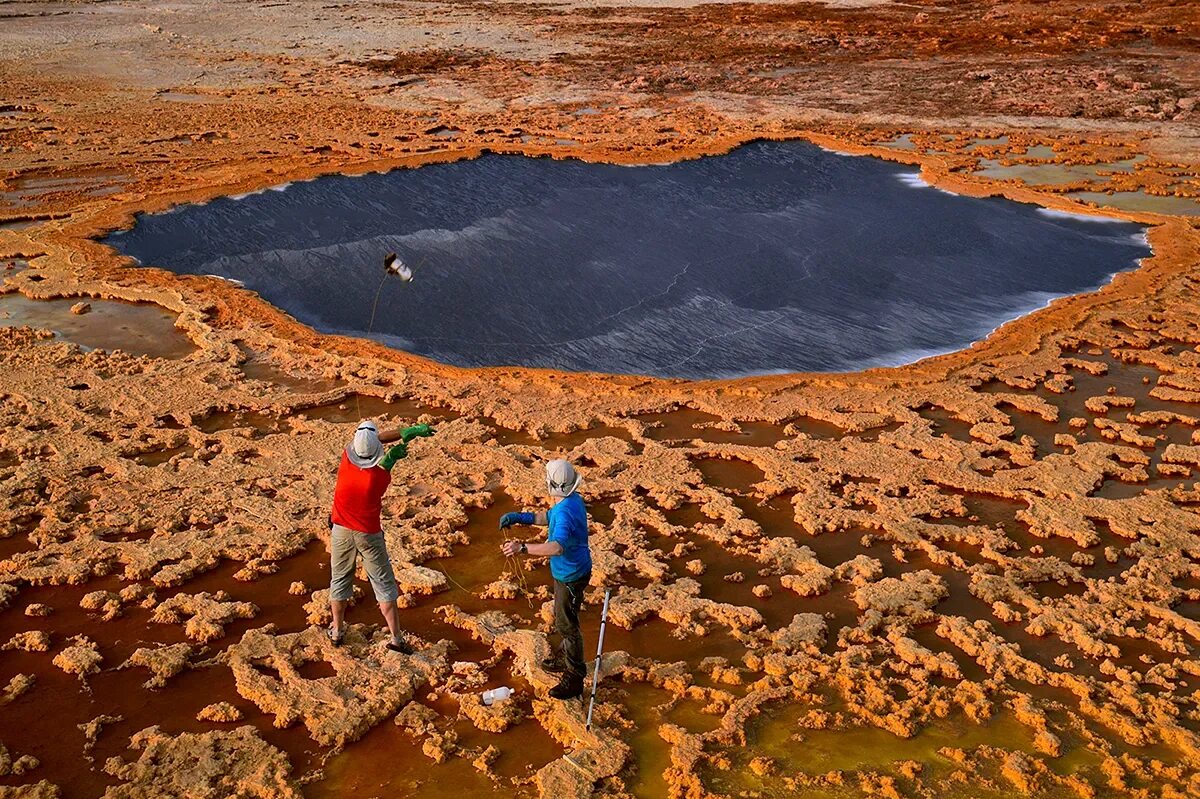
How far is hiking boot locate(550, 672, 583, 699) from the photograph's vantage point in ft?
17.0

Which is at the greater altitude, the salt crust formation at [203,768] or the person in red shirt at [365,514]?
the person in red shirt at [365,514]

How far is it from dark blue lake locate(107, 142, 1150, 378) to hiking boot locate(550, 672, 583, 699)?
184 inches

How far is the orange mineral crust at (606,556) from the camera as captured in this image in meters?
4.98

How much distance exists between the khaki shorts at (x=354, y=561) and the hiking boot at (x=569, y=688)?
3.22 ft

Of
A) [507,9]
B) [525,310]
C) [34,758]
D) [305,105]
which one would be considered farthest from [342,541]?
[507,9]

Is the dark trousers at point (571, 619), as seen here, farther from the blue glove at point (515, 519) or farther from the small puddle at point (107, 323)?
the small puddle at point (107, 323)

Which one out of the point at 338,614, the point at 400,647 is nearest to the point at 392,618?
the point at 400,647

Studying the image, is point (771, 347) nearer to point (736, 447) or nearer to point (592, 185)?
point (736, 447)

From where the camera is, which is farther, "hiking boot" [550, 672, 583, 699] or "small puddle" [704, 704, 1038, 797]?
"hiking boot" [550, 672, 583, 699]

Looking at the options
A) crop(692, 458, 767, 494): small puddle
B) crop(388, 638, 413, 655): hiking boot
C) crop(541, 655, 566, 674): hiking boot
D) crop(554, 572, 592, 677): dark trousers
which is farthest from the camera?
crop(692, 458, 767, 494): small puddle

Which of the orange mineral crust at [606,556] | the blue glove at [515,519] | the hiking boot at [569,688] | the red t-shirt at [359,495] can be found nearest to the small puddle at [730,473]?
the orange mineral crust at [606,556]

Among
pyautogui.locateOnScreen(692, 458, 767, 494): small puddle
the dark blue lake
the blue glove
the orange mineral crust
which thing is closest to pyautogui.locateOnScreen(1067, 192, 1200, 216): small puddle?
the orange mineral crust

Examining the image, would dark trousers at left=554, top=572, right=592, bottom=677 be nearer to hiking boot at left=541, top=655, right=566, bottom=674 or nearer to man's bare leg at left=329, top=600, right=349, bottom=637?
hiking boot at left=541, top=655, right=566, bottom=674

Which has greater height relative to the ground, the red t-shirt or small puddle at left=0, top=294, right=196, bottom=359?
the red t-shirt
